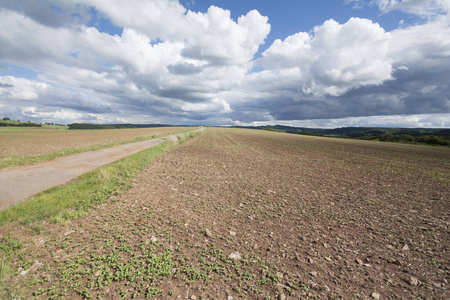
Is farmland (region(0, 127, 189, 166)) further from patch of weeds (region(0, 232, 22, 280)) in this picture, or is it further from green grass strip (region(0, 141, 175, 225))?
patch of weeds (region(0, 232, 22, 280))

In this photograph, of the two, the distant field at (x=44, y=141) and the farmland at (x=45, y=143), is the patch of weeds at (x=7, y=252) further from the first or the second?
the distant field at (x=44, y=141)

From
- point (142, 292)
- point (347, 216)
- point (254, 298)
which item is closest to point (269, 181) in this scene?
point (347, 216)

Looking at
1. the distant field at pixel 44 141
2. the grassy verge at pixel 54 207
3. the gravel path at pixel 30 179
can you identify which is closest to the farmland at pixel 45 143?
the distant field at pixel 44 141

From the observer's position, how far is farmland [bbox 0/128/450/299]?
374 centimetres

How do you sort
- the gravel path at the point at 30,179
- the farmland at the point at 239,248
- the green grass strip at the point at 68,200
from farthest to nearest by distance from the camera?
the gravel path at the point at 30,179
the green grass strip at the point at 68,200
the farmland at the point at 239,248

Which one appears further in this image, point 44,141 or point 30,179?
point 44,141

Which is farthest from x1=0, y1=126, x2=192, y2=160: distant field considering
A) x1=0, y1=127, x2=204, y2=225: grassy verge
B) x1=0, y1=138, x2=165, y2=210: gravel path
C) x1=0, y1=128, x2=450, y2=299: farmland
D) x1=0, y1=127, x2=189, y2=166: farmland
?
x1=0, y1=128, x2=450, y2=299: farmland

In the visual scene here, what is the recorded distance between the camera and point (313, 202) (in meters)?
8.01

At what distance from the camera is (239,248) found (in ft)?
16.3

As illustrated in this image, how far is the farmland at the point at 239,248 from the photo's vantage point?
12.3 ft

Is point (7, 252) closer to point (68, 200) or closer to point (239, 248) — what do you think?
point (68, 200)

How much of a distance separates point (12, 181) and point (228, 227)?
11716 mm

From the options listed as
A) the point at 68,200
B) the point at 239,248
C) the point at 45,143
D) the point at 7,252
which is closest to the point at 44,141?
the point at 45,143

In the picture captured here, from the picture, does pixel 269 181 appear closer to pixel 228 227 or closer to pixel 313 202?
pixel 313 202
